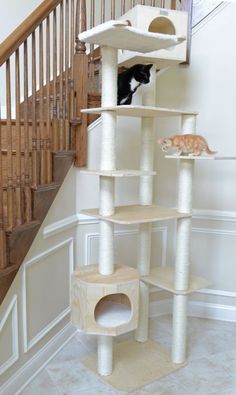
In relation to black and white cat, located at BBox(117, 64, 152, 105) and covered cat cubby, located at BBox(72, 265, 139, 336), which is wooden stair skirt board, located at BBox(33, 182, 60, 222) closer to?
covered cat cubby, located at BBox(72, 265, 139, 336)

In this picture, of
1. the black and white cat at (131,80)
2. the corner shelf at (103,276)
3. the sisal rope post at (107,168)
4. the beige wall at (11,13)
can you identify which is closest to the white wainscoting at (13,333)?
the corner shelf at (103,276)

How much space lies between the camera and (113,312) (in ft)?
6.90

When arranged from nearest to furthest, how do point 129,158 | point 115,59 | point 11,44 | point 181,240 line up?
point 11,44
point 115,59
point 181,240
point 129,158

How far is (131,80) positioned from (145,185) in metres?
0.64

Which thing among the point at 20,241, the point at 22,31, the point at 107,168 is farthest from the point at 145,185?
the point at 22,31

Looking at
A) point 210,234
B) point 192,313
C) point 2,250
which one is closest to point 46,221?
point 2,250

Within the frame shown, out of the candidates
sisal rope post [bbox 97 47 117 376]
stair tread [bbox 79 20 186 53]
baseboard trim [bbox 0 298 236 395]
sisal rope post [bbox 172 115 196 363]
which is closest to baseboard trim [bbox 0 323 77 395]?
baseboard trim [bbox 0 298 236 395]

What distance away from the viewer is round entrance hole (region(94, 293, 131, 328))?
1961 millimetres

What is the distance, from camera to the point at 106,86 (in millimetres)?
1830

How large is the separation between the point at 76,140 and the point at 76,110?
0.60 feet

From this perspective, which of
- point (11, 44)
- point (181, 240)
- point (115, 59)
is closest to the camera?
point (11, 44)

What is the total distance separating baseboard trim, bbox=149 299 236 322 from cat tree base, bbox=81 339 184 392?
41 centimetres

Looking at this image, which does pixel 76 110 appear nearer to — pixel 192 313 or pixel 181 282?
pixel 181 282

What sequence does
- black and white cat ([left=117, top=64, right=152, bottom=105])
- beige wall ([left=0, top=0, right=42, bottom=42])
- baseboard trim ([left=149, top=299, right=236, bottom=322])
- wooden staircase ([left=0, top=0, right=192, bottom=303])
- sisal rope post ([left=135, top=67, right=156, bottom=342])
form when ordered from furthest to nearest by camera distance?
beige wall ([left=0, top=0, right=42, bottom=42]), baseboard trim ([left=149, top=299, right=236, bottom=322]), sisal rope post ([left=135, top=67, right=156, bottom=342]), black and white cat ([left=117, top=64, right=152, bottom=105]), wooden staircase ([left=0, top=0, right=192, bottom=303])
